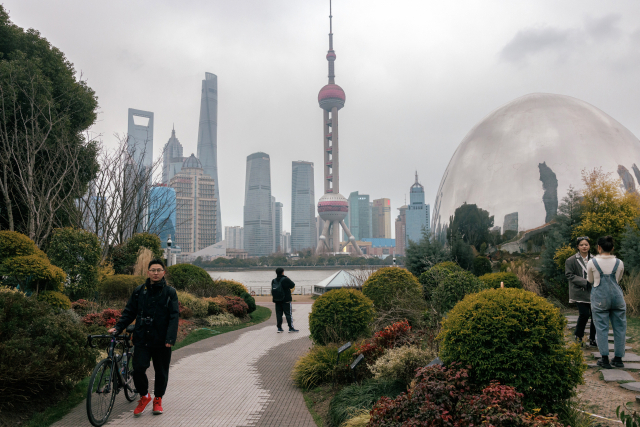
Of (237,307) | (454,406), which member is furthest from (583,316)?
(237,307)

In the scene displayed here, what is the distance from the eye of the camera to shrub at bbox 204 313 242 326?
12.4 m

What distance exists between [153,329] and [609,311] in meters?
5.65

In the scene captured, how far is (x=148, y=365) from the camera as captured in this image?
192 inches

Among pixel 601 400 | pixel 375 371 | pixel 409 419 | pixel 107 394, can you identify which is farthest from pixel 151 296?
pixel 601 400

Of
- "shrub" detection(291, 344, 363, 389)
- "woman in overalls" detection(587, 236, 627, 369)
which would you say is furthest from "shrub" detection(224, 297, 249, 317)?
"woman in overalls" detection(587, 236, 627, 369)

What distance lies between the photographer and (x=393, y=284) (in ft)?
33.1

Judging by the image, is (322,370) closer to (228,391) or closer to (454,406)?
(228,391)

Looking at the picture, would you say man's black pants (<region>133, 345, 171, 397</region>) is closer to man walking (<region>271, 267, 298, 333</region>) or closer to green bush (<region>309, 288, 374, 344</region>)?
green bush (<region>309, 288, 374, 344</region>)

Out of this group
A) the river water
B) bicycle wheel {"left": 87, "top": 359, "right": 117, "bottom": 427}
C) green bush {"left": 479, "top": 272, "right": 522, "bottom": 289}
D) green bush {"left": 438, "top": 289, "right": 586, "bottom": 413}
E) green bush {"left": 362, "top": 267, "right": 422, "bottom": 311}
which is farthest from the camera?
the river water

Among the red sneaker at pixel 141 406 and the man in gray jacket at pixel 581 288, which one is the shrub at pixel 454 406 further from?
the man in gray jacket at pixel 581 288

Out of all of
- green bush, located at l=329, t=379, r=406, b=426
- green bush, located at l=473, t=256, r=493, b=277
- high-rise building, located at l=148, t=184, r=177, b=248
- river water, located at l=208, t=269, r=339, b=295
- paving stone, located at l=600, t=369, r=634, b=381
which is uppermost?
high-rise building, located at l=148, t=184, r=177, b=248

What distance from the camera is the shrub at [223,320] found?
40.6 ft

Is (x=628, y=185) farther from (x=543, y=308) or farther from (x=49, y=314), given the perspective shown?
(x=49, y=314)

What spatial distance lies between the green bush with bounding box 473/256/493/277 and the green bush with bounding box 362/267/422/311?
5.07 metres
